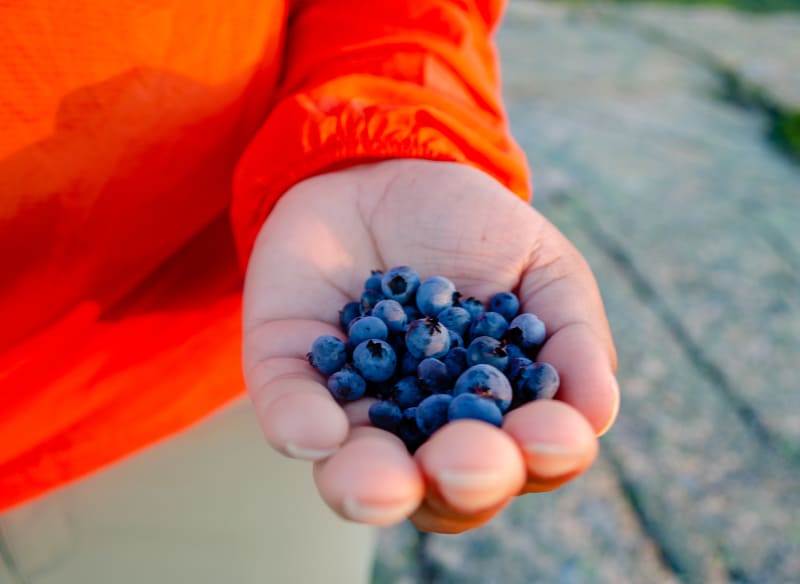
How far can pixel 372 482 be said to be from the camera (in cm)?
53

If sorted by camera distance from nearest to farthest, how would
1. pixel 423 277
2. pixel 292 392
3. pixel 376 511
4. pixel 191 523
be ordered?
1. pixel 376 511
2. pixel 292 392
3. pixel 423 277
4. pixel 191 523

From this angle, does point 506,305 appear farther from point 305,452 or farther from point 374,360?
point 305,452

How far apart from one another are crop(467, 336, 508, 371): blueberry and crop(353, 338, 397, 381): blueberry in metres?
0.08

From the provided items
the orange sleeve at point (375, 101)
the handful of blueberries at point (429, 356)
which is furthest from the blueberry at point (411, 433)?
the orange sleeve at point (375, 101)

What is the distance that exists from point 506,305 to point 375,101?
281mm

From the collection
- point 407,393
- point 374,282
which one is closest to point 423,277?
point 374,282

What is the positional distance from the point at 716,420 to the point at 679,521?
1.08ft

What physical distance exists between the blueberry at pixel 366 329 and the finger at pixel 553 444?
0.21 m

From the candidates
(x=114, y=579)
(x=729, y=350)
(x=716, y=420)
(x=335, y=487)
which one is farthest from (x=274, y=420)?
(x=729, y=350)

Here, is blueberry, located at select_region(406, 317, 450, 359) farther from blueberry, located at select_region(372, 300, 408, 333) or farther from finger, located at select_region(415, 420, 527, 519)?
finger, located at select_region(415, 420, 527, 519)

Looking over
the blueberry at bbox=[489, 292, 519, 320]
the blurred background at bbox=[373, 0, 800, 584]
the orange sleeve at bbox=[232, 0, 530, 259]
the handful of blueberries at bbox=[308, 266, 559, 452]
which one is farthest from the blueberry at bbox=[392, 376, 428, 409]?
the blurred background at bbox=[373, 0, 800, 584]

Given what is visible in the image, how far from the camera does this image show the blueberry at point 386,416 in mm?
659

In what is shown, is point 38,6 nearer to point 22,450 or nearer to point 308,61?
point 308,61

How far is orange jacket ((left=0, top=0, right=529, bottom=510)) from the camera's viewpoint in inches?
28.7
